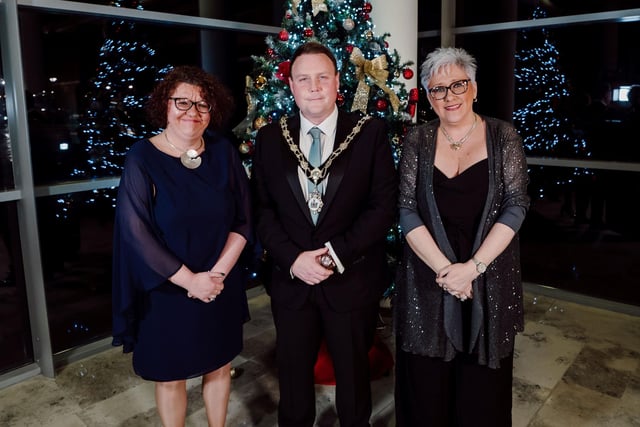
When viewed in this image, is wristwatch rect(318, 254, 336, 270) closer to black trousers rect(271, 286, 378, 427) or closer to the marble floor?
black trousers rect(271, 286, 378, 427)

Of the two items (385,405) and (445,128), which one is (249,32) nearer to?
(445,128)

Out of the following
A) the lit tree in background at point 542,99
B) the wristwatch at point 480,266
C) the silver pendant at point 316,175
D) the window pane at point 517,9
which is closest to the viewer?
the wristwatch at point 480,266

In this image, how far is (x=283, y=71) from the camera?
2730mm

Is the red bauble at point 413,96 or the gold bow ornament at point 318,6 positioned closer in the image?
the gold bow ornament at point 318,6

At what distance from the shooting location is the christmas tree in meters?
2.81

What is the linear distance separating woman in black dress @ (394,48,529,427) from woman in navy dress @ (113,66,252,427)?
65cm

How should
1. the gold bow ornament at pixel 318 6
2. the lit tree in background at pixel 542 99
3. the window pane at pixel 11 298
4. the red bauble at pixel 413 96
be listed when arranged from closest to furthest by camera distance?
1. the gold bow ornament at pixel 318 6
2. the red bauble at pixel 413 96
3. the window pane at pixel 11 298
4. the lit tree in background at pixel 542 99

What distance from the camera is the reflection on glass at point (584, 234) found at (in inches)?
168

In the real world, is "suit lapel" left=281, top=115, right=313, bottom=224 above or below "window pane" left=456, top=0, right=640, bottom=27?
below

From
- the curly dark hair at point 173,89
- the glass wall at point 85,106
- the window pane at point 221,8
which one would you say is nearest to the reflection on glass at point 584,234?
the window pane at point 221,8

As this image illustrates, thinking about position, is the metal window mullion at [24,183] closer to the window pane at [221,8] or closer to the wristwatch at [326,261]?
the window pane at [221,8]

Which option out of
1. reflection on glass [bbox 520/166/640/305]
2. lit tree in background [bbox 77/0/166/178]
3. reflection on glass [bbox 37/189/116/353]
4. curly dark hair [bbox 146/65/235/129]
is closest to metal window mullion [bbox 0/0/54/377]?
reflection on glass [bbox 37/189/116/353]

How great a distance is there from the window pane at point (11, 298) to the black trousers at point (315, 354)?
2.00 metres

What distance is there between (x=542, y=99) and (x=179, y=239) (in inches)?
152
